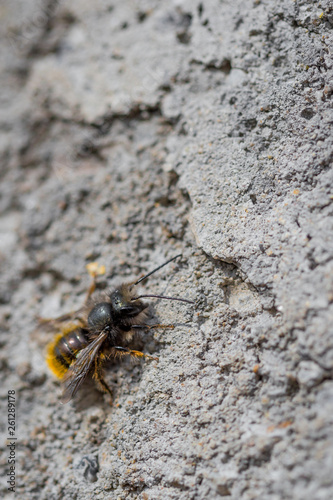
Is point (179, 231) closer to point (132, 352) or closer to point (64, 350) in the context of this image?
point (132, 352)

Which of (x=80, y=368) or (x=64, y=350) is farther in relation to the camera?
(x=64, y=350)

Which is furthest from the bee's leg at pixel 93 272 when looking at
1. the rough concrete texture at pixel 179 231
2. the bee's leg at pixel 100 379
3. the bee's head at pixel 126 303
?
the bee's leg at pixel 100 379

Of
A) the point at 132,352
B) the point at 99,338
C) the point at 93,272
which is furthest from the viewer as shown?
the point at 93,272

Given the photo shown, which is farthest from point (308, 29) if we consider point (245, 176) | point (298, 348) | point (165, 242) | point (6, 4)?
point (6, 4)

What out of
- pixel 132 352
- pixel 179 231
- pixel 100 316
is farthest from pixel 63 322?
pixel 179 231

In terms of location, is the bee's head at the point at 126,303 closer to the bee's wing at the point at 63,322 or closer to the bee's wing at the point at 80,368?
the bee's wing at the point at 80,368

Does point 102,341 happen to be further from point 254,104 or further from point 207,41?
point 207,41

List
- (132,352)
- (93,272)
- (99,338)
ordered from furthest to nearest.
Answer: (93,272) → (99,338) → (132,352)
